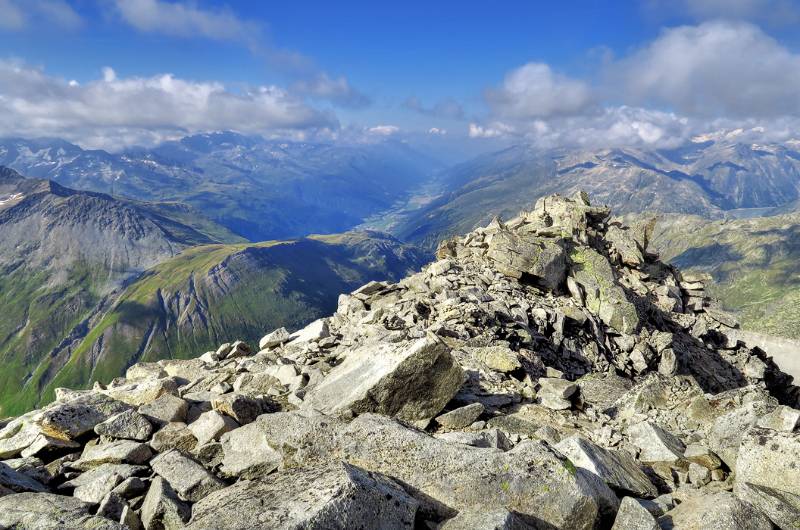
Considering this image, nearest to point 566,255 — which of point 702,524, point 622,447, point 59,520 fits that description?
point 622,447

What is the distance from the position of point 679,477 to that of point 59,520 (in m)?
15.0

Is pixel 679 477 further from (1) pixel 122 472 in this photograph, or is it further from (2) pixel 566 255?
(2) pixel 566 255

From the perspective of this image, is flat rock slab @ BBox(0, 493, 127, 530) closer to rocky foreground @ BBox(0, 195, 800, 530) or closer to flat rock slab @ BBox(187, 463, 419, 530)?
rocky foreground @ BBox(0, 195, 800, 530)

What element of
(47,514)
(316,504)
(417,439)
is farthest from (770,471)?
(47,514)

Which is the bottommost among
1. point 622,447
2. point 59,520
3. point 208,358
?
point 208,358

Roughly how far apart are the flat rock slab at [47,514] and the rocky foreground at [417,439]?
6 centimetres

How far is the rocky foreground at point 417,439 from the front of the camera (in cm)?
868

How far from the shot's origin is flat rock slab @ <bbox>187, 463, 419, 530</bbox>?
7.21 meters

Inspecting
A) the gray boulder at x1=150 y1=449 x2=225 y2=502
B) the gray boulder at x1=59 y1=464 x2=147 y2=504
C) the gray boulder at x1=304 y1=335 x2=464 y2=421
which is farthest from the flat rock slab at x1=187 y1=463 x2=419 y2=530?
the gray boulder at x1=304 y1=335 x2=464 y2=421

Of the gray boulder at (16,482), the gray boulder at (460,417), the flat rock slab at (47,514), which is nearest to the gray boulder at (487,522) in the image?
the flat rock slab at (47,514)

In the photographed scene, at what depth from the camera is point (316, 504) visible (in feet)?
24.1

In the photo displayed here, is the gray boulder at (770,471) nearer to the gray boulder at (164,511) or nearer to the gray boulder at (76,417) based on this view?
the gray boulder at (164,511)

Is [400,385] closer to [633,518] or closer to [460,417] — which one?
[460,417]

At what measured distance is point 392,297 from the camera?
31.1 metres
